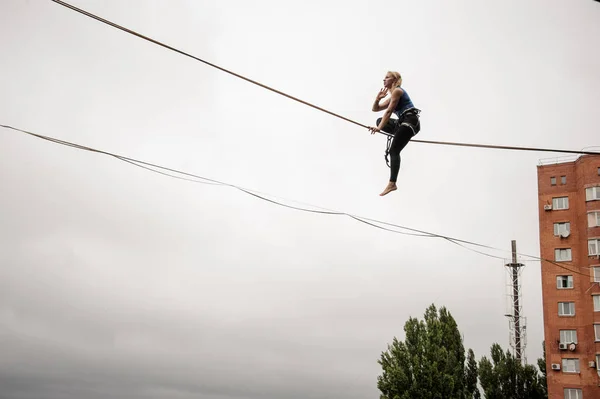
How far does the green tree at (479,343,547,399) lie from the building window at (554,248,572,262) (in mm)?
10068

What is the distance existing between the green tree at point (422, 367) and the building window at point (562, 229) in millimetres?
12778

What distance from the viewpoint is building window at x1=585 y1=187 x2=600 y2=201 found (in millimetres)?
42188

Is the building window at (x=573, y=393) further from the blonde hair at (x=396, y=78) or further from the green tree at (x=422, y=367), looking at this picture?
the blonde hair at (x=396, y=78)

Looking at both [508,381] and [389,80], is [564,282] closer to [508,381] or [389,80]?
[508,381]

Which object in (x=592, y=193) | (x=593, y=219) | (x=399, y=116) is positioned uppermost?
(x=592, y=193)

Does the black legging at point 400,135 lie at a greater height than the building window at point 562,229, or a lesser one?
lesser

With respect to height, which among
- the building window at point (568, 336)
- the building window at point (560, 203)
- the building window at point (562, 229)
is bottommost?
the building window at point (568, 336)

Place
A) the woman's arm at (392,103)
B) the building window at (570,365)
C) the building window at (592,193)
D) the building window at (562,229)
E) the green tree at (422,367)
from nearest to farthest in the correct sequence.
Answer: the woman's arm at (392,103) < the green tree at (422,367) < the building window at (570,365) < the building window at (592,193) < the building window at (562,229)

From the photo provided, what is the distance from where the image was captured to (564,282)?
141ft

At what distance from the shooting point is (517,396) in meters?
44.8

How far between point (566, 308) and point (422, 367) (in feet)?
45.4

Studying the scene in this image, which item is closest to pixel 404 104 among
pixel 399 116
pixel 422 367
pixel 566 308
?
pixel 399 116

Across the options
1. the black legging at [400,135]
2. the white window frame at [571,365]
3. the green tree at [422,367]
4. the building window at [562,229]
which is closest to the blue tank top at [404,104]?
the black legging at [400,135]

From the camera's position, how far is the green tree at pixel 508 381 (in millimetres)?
44500
